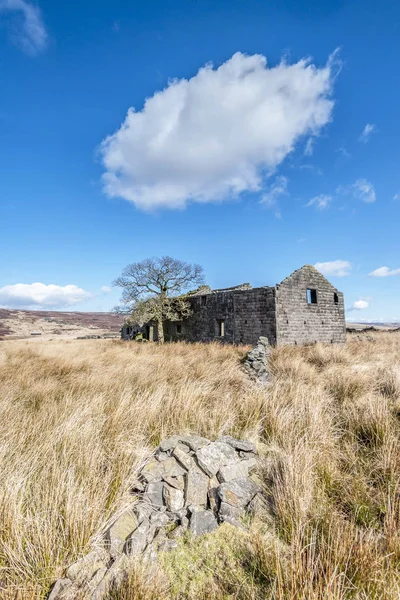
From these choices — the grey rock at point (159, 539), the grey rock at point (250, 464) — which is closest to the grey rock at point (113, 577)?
the grey rock at point (159, 539)

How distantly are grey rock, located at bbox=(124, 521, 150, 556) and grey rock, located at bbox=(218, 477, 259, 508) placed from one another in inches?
28.7

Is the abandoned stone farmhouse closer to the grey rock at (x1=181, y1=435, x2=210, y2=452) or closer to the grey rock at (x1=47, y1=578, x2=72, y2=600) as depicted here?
the grey rock at (x1=181, y1=435, x2=210, y2=452)

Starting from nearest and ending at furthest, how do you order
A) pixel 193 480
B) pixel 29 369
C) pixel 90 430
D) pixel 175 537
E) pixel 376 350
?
pixel 175 537 → pixel 193 480 → pixel 90 430 → pixel 29 369 → pixel 376 350

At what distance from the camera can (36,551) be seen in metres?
1.90

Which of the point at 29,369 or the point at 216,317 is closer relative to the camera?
the point at 29,369

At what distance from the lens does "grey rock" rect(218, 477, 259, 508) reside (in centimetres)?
261

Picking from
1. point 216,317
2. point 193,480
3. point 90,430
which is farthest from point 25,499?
point 216,317

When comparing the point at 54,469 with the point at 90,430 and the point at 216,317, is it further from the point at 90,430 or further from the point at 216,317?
the point at 216,317

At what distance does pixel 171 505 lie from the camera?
257cm

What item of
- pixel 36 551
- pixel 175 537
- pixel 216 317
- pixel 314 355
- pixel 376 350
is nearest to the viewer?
pixel 36 551

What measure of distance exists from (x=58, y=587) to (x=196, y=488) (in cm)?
131

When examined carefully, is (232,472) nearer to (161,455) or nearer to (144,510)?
(161,455)

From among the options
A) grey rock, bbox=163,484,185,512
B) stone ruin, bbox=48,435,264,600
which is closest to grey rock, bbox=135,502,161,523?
stone ruin, bbox=48,435,264,600

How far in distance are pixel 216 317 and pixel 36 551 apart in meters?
15.3
